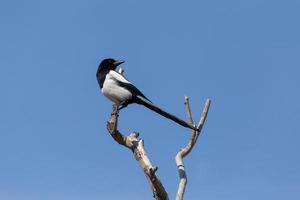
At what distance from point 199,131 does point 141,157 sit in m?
0.93

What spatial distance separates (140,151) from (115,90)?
7.10 ft

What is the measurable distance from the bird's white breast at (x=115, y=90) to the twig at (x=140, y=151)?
3.20ft

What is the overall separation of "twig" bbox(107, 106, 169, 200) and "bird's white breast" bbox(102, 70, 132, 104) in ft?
3.20

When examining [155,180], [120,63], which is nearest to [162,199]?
[155,180]

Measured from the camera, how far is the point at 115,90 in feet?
33.9

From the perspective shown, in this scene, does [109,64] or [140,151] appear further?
[109,64]

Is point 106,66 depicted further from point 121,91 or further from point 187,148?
point 187,148

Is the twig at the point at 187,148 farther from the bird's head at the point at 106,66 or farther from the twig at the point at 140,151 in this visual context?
the bird's head at the point at 106,66

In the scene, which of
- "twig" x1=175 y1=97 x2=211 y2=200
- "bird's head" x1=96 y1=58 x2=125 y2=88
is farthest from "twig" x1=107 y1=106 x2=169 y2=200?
"bird's head" x1=96 y1=58 x2=125 y2=88

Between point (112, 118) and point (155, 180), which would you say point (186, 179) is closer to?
point (155, 180)

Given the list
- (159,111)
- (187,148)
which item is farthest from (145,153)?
(159,111)

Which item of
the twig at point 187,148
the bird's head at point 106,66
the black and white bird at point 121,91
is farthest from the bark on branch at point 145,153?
the bird's head at point 106,66

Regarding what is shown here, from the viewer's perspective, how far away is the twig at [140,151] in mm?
7934

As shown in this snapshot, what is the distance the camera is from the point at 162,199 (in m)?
7.98
